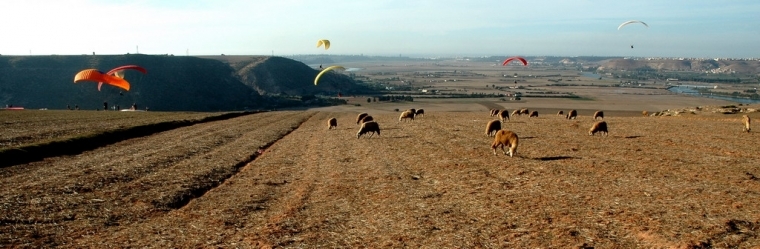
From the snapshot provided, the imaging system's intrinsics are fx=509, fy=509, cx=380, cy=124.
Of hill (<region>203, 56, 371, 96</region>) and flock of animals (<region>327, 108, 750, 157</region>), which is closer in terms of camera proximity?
flock of animals (<region>327, 108, 750, 157</region>)

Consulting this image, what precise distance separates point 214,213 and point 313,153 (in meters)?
11.0

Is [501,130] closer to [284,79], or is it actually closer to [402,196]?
[402,196]

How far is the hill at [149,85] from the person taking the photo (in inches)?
4326

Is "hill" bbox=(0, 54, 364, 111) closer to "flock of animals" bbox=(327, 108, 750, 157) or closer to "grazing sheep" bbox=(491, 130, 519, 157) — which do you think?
"flock of animals" bbox=(327, 108, 750, 157)

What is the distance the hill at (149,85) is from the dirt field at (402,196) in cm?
9642

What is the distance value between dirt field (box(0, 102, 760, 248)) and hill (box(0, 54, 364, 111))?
316 ft

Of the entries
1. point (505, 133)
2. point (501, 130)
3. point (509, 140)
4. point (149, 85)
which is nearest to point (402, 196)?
point (509, 140)

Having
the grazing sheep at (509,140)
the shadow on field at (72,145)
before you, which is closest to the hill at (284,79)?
the shadow on field at (72,145)

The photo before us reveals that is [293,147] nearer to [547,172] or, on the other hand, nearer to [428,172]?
[428,172]

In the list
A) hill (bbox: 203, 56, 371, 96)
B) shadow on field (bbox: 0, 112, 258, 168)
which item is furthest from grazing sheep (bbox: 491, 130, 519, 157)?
hill (bbox: 203, 56, 371, 96)

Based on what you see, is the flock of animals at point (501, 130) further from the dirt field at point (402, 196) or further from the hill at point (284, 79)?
the hill at point (284, 79)

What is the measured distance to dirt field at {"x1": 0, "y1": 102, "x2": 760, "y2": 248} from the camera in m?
11.0

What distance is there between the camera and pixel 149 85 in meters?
121

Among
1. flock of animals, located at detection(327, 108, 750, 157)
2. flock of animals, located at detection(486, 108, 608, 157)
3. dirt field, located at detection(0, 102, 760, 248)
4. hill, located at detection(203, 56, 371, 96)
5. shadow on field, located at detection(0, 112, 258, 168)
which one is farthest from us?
hill, located at detection(203, 56, 371, 96)
